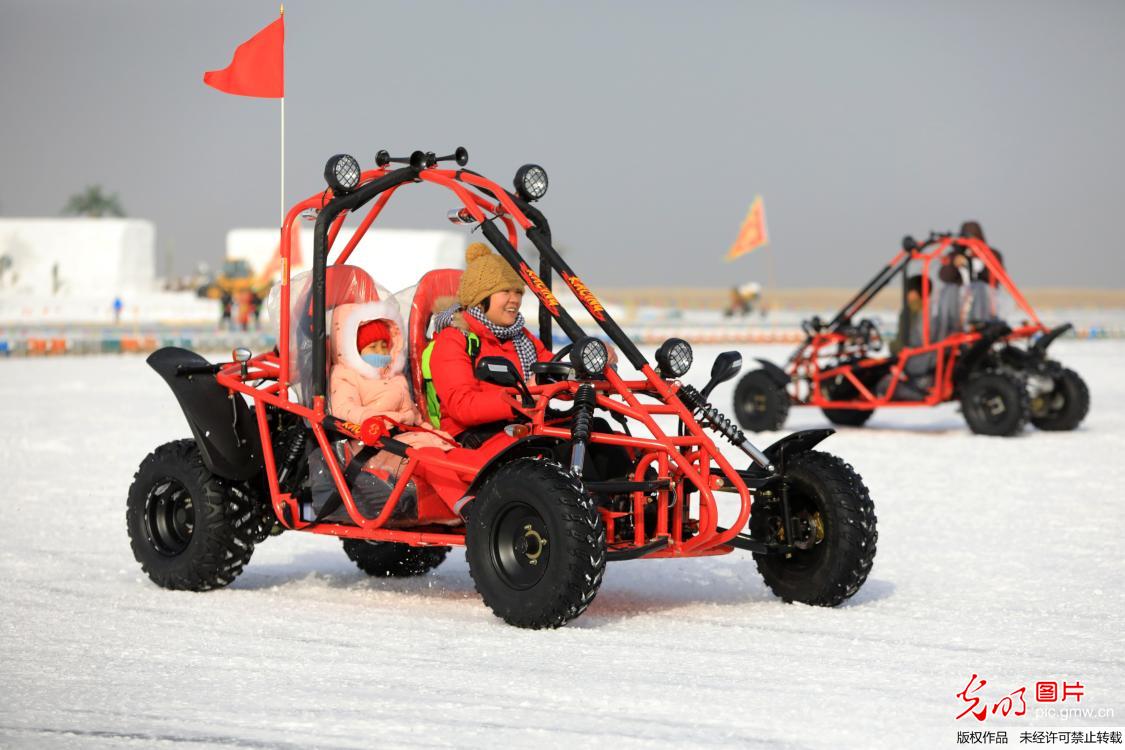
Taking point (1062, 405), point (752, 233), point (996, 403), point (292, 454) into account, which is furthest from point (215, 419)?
point (752, 233)

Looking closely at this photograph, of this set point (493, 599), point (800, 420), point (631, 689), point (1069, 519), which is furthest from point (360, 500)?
point (800, 420)

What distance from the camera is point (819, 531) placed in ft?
22.4

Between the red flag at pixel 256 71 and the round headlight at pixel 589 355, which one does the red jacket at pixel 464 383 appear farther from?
the red flag at pixel 256 71

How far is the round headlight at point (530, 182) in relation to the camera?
6965mm

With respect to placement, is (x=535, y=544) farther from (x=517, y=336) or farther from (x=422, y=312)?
(x=422, y=312)

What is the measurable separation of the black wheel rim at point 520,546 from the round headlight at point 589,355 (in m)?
0.58

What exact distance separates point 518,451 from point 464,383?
0.45 m

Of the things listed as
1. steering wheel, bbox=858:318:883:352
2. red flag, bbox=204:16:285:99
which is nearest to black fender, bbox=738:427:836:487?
red flag, bbox=204:16:285:99

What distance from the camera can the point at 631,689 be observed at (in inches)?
212

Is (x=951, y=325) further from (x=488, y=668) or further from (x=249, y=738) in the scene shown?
(x=249, y=738)

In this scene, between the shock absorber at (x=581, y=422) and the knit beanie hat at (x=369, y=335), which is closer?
the shock absorber at (x=581, y=422)

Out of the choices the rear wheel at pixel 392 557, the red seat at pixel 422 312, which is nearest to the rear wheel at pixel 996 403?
the rear wheel at pixel 392 557

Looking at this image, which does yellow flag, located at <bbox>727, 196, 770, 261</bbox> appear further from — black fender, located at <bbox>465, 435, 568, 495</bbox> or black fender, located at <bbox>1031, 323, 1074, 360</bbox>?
black fender, located at <bbox>465, 435, 568, 495</bbox>

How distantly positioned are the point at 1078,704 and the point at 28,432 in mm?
13083
